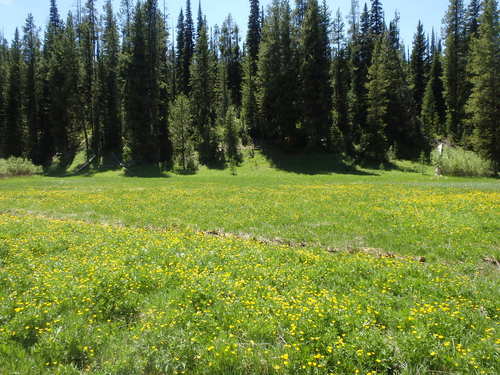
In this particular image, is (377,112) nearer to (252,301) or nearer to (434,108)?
(434,108)

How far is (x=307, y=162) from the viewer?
50.1 meters

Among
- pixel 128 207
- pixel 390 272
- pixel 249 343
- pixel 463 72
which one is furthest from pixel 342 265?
pixel 463 72

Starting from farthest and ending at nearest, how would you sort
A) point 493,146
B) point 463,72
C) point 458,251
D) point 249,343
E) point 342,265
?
point 463,72 < point 493,146 < point 458,251 < point 342,265 < point 249,343

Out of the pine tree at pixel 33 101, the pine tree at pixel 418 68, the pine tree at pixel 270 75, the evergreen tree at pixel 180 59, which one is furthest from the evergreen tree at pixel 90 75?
the pine tree at pixel 418 68

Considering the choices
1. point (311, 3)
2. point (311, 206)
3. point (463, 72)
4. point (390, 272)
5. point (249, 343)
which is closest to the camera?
point (249, 343)

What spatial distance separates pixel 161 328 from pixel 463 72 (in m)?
73.3

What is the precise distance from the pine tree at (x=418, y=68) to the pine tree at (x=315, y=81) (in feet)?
123

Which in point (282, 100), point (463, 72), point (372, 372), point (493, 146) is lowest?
point (372, 372)

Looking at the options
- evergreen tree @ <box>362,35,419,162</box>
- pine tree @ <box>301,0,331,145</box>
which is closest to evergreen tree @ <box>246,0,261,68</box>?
pine tree @ <box>301,0,331,145</box>

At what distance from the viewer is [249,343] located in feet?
17.4

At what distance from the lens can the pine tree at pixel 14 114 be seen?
66.7 metres

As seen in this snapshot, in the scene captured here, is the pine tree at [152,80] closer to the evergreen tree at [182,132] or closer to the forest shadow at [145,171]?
the forest shadow at [145,171]

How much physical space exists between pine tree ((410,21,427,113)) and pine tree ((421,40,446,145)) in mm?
3658

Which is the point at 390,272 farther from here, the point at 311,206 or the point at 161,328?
the point at 311,206
